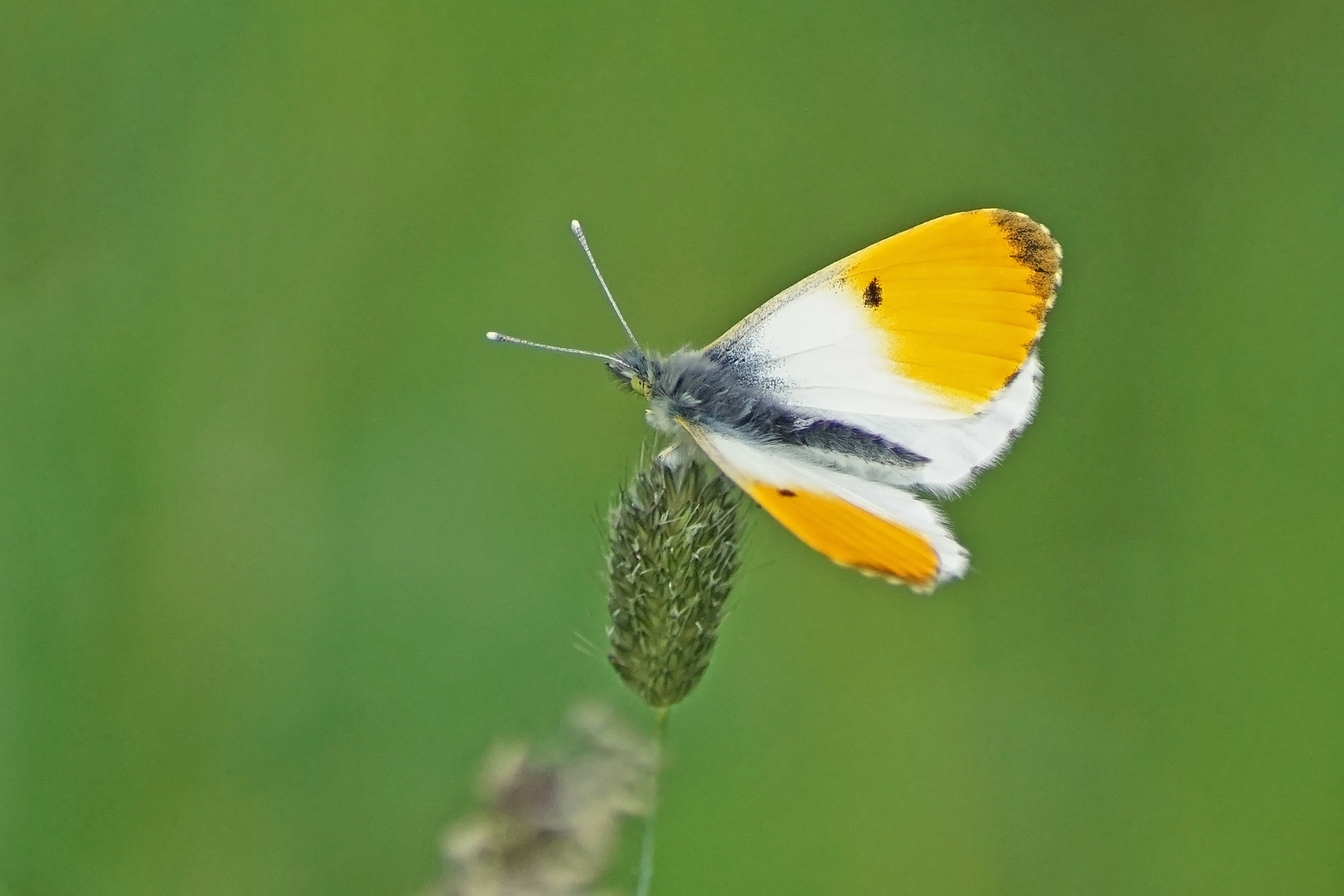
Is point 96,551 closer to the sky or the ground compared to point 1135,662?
closer to the sky

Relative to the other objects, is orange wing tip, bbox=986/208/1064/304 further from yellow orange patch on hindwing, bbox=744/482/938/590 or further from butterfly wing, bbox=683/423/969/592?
yellow orange patch on hindwing, bbox=744/482/938/590

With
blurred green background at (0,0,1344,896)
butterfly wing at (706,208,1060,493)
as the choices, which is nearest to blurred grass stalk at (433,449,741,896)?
butterfly wing at (706,208,1060,493)

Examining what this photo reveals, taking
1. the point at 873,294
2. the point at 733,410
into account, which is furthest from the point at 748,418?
the point at 873,294

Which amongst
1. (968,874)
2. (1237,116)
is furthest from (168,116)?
(1237,116)

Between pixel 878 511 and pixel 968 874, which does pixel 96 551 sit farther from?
pixel 968 874

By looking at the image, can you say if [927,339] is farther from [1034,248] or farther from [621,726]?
[621,726]

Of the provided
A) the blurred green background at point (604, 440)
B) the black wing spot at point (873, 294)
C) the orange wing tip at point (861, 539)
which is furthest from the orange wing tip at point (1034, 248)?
the blurred green background at point (604, 440)

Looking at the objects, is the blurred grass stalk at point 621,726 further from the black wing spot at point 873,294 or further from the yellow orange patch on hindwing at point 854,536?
the black wing spot at point 873,294

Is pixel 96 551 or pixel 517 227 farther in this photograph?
pixel 517 227
